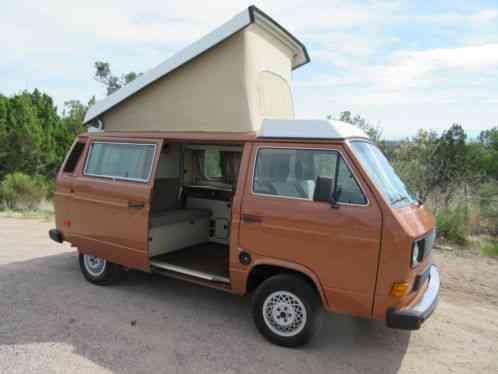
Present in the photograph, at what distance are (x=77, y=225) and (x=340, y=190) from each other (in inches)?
157

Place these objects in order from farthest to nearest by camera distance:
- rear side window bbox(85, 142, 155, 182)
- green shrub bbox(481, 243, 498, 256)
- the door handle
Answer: green shrub bbox(481, 243, 498, 256) < rear side window bbox(85, 142, 155, 182) < the door handle

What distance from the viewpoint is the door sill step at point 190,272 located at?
4805 millimetres

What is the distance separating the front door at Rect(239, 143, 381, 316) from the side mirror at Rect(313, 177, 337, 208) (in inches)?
2.1

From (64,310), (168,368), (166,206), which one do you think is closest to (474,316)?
(168,368)

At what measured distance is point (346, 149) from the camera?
12.9ft

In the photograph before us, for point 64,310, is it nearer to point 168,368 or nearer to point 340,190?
point 168,368

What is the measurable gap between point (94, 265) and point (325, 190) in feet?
12.8

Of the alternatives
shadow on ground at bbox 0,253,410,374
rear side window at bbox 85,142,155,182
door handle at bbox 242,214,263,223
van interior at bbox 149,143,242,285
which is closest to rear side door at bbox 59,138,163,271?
rear side window at bbox 85,142,155,182

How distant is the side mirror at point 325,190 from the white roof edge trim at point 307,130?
0.49 meters

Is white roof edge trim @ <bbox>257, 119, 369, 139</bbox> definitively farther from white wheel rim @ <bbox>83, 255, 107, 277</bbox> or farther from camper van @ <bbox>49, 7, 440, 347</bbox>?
white wheel rim @ <bbox>83, 255, 107, 277</bbox>

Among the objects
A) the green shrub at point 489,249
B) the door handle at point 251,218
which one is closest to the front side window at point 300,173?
the door handle at point 251,218

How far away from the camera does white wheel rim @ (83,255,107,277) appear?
5918 mm

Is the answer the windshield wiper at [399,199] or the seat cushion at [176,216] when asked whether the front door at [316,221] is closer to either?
the windshield wiper at [399,199]

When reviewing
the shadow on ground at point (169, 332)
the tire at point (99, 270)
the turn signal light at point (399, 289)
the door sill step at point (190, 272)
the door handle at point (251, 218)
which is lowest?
the shadow on ground at point (169, 332)
